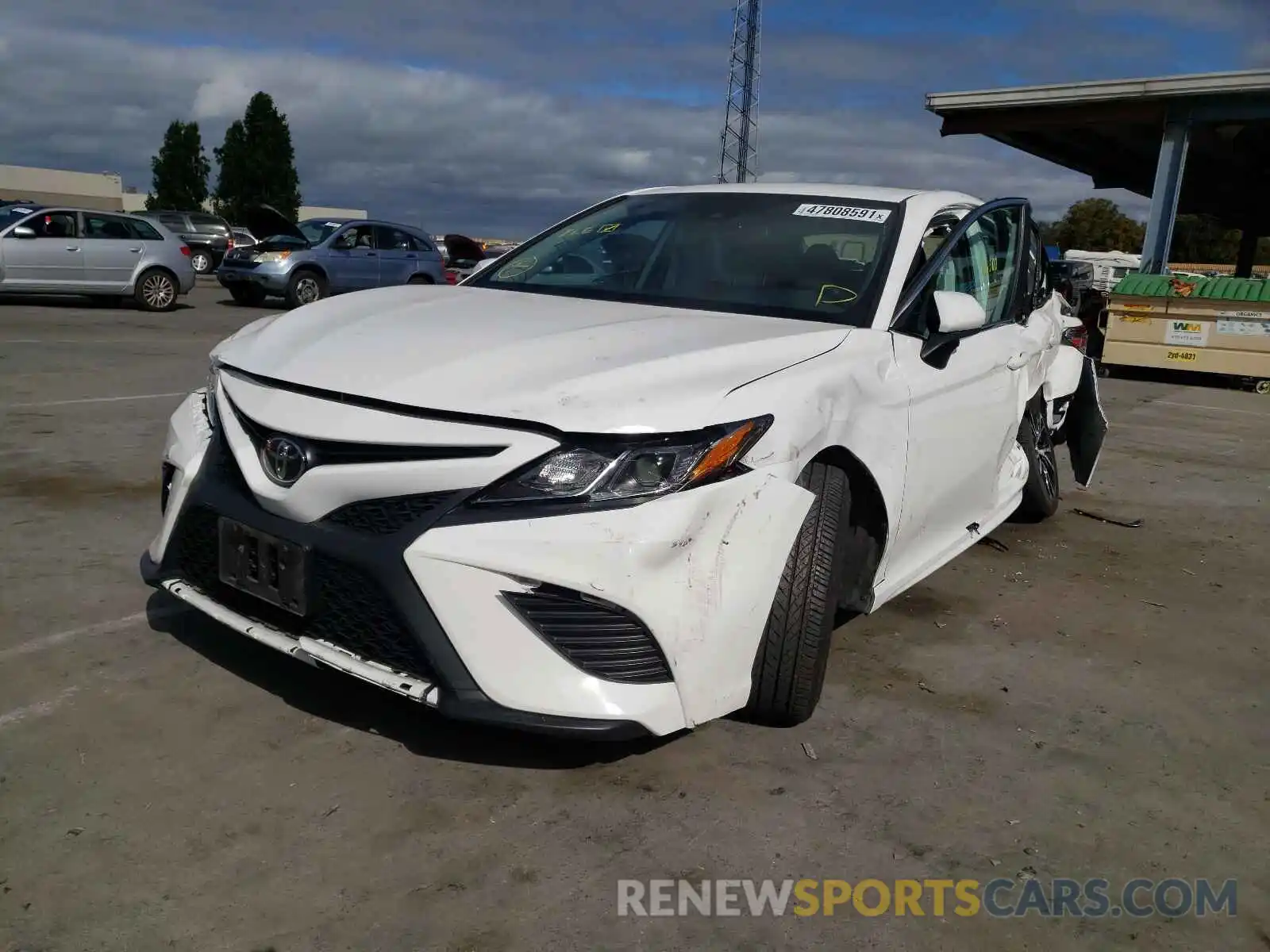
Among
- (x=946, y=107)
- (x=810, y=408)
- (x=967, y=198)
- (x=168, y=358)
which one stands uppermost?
(x=946, y=107)

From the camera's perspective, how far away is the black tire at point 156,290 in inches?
631

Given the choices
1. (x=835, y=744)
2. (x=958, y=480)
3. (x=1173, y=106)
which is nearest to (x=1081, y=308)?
(x=1173, y=106)

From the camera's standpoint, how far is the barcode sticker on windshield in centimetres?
374

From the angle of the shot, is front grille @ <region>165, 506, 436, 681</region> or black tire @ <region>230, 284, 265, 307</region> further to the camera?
black tire @ <region>230, 284, 265, 307</region>

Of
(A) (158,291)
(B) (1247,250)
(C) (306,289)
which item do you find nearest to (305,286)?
(C) (306,289)

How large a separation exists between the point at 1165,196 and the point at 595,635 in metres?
18.5

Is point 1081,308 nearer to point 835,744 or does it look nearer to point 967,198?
point 967,198

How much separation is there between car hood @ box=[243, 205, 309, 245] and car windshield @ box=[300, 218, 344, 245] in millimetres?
84

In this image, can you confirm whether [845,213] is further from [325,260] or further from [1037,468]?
[325,260]

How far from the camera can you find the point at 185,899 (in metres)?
2.11

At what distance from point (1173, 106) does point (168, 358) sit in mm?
15531

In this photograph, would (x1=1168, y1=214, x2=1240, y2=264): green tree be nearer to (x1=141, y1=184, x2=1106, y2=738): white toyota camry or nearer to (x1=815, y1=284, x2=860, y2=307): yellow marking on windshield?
(x1=815, y1=284, x2=860, y2=307): yellow marking on windshield

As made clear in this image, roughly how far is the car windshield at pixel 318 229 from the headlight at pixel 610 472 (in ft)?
53.7

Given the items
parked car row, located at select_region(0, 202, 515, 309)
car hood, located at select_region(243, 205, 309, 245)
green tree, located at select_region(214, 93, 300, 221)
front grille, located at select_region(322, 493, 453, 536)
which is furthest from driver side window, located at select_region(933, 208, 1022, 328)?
green tree, located at select_region(214, 93, 300, 221)
